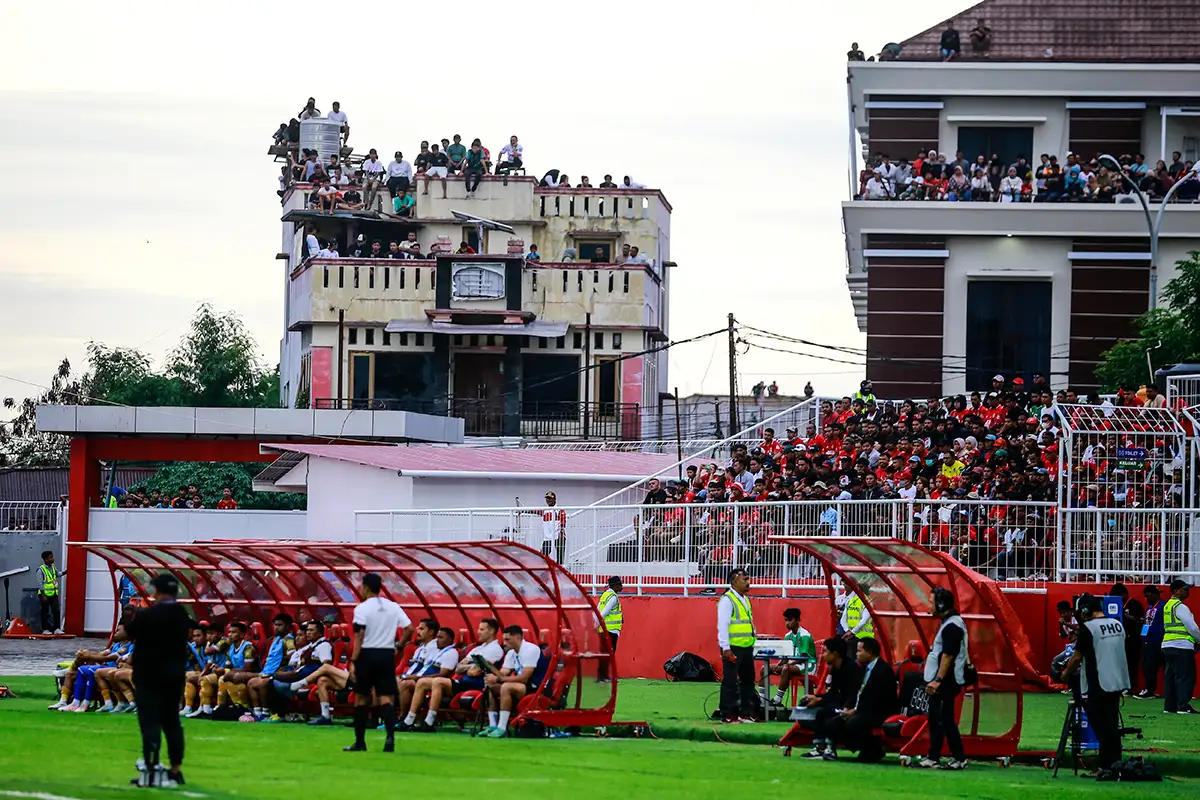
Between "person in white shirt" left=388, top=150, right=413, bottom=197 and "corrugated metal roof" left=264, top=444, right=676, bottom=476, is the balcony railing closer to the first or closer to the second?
"person in white shirt" left=388, top=150, right=413, bottom=197

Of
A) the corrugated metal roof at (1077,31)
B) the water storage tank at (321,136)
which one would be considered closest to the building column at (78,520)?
the corrugated metal roof at (1077,31)

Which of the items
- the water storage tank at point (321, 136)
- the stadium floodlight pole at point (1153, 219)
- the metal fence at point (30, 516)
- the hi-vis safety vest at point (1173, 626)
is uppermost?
the water storage tank at point (321, 136)

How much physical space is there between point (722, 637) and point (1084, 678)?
6047 millimetres

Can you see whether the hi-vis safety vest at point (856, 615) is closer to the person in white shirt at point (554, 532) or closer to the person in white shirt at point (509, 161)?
the person in white shirt at point (554, 532)

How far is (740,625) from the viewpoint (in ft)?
83.9

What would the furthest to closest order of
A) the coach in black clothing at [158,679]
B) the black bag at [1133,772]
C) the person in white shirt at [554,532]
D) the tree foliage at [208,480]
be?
the tree foliage at [208,480] → the person in white shirt at [554,532] → the black bag at [1133,772] → the coach in black clothing at [158,679]

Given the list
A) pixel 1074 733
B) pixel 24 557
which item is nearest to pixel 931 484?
pixel 1074 733

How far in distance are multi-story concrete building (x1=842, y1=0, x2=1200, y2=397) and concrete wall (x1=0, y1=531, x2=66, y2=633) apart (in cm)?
2033

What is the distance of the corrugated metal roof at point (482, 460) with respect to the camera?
43.6 metres

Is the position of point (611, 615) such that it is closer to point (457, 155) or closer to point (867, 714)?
point (867, 714)

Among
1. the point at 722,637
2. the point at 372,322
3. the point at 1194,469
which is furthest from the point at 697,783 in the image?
the point at 372,322

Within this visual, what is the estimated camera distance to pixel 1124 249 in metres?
48.8

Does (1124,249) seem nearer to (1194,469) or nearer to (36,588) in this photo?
(1194,469)

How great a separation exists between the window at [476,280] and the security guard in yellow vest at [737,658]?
42.5m
